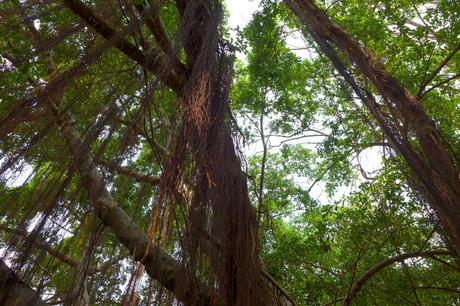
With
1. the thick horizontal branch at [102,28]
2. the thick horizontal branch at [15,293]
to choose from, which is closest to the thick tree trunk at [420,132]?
the thick horizontal branch at [102,28]

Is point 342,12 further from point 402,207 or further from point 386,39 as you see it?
point 402,207

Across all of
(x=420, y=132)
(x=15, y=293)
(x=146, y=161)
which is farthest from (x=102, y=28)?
(x=420, y=132)

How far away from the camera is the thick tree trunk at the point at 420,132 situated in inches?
55.9

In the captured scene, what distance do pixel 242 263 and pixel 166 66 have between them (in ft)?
2.60

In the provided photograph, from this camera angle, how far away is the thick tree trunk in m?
1.42

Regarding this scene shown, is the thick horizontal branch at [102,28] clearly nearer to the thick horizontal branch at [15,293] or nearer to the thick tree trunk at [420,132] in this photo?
the thick tree trunk at [420,132]

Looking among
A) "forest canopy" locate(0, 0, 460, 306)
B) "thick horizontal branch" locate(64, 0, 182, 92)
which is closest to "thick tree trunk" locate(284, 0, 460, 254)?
"forest canopy" locate(0, 0, 460, 306)

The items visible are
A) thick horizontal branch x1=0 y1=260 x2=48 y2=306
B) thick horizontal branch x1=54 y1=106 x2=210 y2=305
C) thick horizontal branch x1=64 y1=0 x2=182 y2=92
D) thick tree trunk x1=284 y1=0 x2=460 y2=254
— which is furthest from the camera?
thick horizontal branch x1=64 y1=0 x2=182 y2=92

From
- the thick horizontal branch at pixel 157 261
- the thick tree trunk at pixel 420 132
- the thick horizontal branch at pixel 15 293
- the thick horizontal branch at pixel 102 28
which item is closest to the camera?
the thick horizontal branch at pixel 157 261

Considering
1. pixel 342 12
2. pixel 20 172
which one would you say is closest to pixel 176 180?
pixel 20 172

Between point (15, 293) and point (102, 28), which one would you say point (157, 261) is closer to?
point (15, 293)

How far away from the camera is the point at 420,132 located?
184 cm

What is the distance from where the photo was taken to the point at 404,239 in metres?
3.50

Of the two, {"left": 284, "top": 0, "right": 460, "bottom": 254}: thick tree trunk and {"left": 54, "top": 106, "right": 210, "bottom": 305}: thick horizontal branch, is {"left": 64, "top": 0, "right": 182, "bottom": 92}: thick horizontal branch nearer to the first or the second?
{"left": 54, "top": 106, "right": 210, "bottom": 305}: thick horizontal branch
